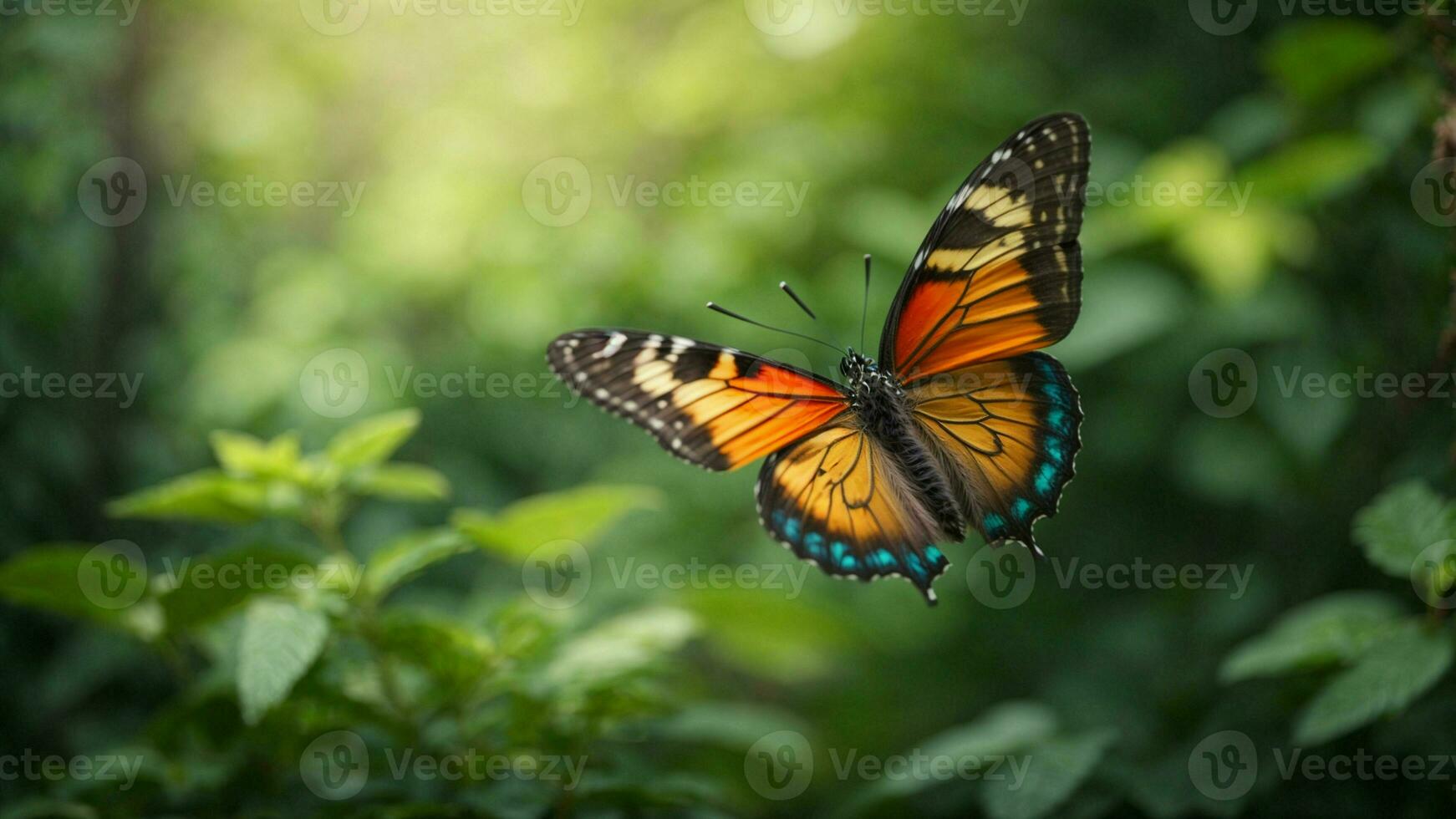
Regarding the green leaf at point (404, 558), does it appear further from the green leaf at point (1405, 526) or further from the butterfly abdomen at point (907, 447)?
the green leaf at point (1405, 526)

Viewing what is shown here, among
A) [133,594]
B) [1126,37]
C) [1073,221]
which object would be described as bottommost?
[133,594]

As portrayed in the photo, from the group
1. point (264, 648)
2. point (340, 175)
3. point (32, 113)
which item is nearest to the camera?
point (264, 648)

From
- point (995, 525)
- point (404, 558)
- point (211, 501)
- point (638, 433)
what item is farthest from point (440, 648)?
point (638, 433)

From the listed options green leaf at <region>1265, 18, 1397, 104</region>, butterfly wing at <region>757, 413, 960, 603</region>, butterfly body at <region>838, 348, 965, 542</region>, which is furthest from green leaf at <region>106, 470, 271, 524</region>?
green leaf at <region>1265, 18, 1397, 104</region>

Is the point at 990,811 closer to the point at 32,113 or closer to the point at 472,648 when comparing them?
the point at 472,648

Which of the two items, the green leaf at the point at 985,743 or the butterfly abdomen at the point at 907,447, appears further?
the green leaf at the point at 985,743

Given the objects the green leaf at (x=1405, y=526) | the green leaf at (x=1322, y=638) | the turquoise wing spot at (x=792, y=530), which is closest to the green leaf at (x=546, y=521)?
the turquoise wing spot at (x=792, y=530)

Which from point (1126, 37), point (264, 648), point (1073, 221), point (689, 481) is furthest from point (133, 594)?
point (1126, 37)
